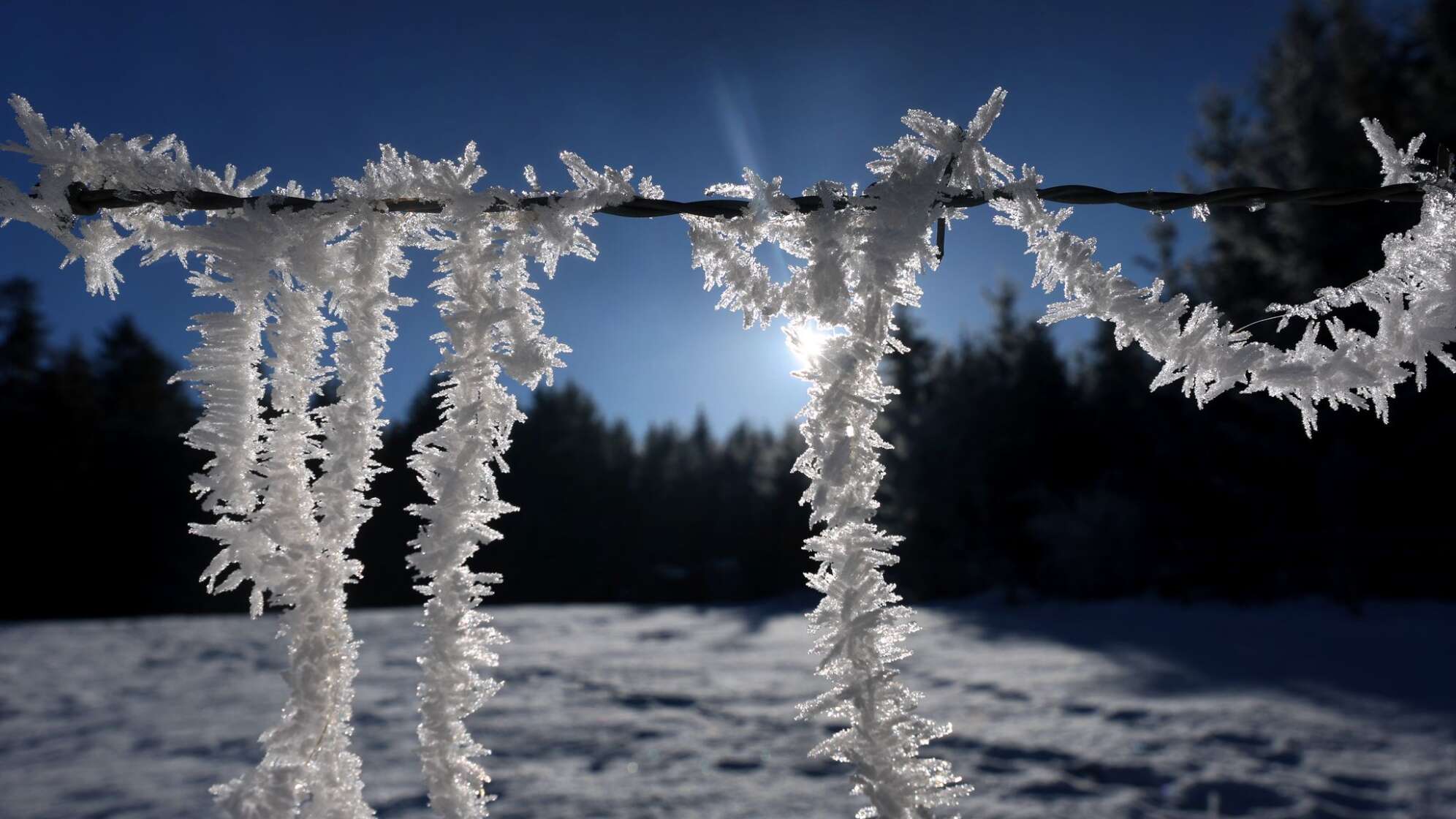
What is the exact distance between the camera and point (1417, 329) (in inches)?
43.3

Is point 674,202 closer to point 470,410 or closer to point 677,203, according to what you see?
point 677,203

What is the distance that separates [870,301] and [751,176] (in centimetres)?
24

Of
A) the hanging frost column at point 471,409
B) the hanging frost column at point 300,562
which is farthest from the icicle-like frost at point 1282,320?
the hanging frost column at point 300,562

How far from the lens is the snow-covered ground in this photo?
3609 mm

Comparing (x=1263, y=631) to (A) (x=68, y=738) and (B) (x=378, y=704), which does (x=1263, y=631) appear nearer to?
(B) (x=378, y=704)

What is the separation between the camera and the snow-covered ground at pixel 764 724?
361cm

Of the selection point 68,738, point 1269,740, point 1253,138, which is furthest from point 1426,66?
point 68,738

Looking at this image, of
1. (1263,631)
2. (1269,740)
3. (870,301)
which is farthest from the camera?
(1263,631)

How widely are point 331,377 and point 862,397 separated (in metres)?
→ 0.74

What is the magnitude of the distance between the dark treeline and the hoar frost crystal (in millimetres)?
1777

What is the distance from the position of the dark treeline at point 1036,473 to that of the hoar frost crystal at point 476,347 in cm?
178

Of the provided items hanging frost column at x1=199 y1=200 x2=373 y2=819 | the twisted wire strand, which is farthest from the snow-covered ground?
the twisted wire strand

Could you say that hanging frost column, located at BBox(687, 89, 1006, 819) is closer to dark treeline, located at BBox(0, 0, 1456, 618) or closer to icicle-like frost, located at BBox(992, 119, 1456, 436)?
icicle-like frost, located at BBox(992, 119, 1456, 436)

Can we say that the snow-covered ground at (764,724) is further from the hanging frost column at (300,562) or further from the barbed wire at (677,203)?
the barbed wire at (677,203)
